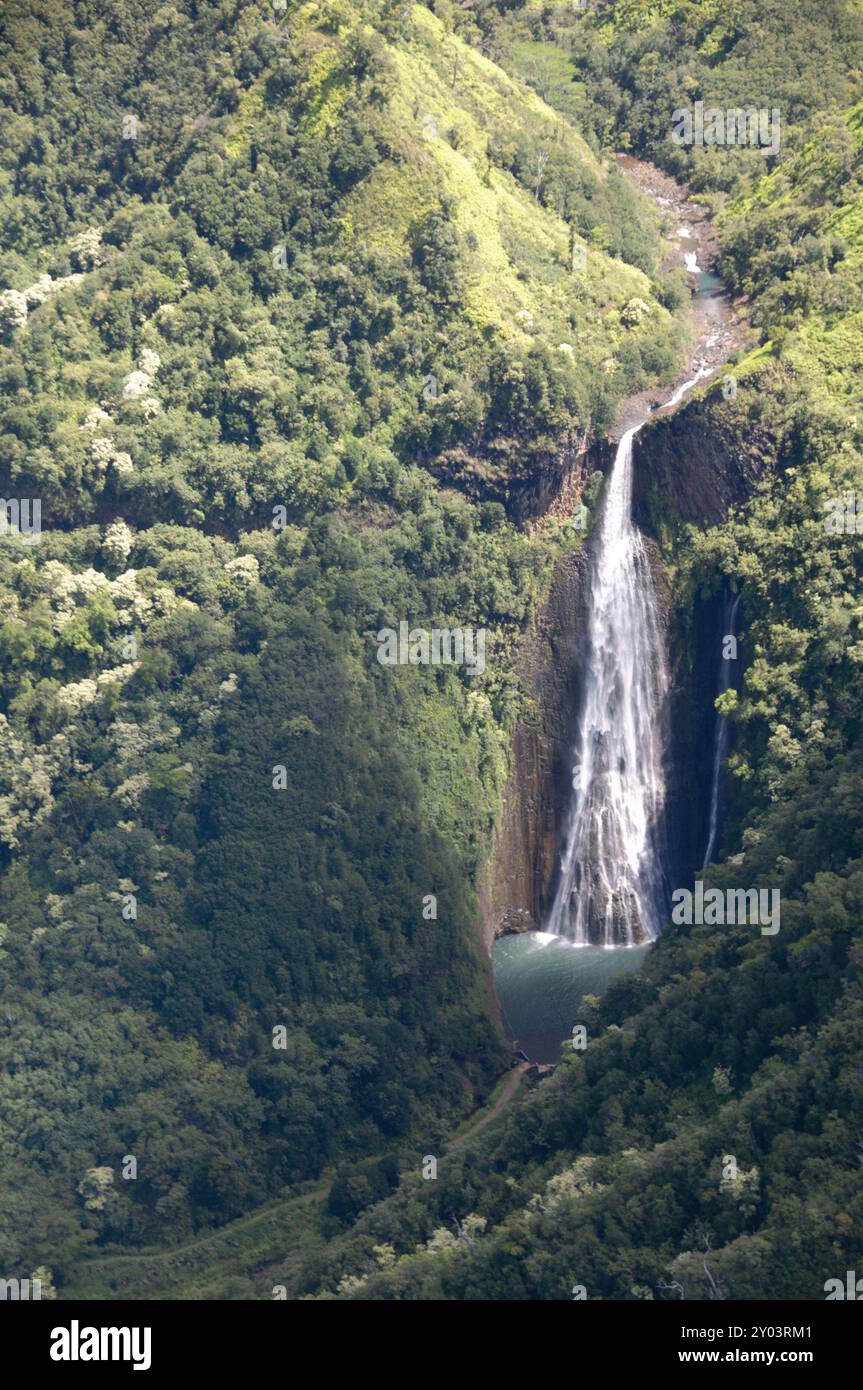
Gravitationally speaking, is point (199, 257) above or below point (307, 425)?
above

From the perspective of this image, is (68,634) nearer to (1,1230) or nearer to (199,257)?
(199,257)

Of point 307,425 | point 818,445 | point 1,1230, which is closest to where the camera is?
point 1,1230

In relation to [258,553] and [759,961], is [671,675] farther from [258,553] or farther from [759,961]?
[759,961]

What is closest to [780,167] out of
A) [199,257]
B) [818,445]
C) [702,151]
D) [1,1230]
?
[702,151]

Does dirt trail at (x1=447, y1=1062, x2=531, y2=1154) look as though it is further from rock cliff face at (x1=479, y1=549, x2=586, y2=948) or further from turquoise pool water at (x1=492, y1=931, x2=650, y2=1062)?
rock cliff face at (x1=479, y1=549, x2=586, y2=948)

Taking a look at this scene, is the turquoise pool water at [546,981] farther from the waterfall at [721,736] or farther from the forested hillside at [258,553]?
the waterfall at [721,736]

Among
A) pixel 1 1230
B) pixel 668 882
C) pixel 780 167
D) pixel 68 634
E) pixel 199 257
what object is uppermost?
pixel 780 167
